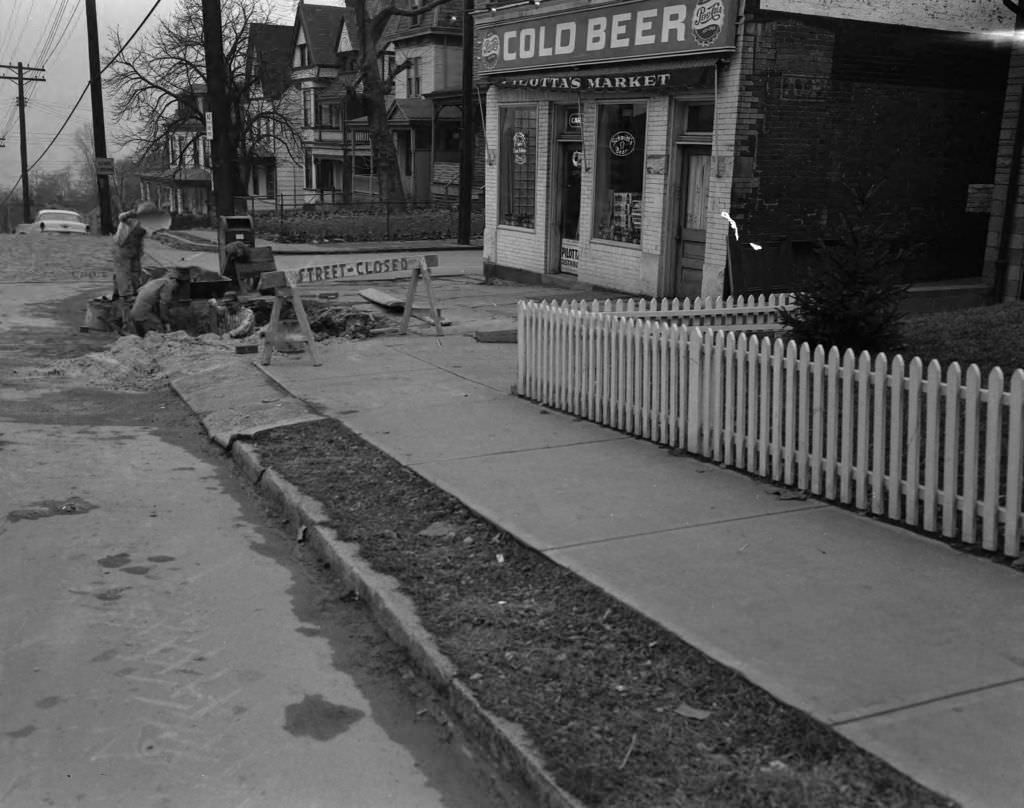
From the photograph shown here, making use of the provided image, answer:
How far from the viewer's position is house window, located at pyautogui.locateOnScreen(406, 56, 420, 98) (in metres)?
56.5

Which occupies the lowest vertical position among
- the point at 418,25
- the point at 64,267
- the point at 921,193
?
the point at 64,267

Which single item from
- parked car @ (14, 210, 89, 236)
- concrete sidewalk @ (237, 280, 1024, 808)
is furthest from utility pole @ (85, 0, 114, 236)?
concrete sidewalk @ (237, 280, 1024, 808)

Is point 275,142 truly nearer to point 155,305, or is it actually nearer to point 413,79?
point 413,79

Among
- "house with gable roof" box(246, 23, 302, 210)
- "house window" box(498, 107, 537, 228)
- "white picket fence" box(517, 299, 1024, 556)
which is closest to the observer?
"white picket fence" box(517, 299, 1024, 556)

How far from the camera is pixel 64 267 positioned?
2575 centimetres

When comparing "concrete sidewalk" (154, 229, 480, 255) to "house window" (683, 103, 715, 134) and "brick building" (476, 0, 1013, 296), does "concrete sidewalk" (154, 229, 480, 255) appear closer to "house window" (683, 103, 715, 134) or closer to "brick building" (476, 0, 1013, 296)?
"brick building" (476, 0, 1013, 296)

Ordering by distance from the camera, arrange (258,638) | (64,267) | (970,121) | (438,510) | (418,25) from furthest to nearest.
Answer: (418,25), (64,267), (970,121), (438,510), (258,638)

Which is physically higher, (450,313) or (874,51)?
(874,51)

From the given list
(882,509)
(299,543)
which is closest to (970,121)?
(882,509)

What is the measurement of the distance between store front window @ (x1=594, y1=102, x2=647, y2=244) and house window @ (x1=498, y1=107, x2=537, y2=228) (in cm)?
211

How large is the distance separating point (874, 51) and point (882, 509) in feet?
34.4

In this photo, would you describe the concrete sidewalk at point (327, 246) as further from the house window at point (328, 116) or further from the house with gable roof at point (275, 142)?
the house window at point (328, 116)

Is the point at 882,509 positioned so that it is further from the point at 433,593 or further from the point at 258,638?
the point at 258,638

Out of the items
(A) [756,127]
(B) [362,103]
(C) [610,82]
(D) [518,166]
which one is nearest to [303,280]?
(A) [756,127]
